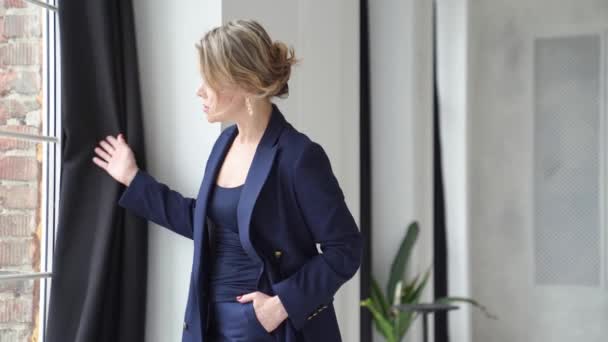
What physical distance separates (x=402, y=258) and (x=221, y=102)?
2.68m

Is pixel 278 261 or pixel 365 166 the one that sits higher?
pixel 365 166

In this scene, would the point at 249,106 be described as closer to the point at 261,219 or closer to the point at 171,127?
the point at 261,219

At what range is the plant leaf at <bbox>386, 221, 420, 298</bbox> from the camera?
14.0 feet

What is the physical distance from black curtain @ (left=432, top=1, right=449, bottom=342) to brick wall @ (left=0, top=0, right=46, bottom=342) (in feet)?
11.6

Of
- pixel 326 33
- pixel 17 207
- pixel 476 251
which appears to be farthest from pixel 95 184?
pixel 476 251

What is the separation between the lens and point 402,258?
429cm

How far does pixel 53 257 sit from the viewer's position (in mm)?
2146

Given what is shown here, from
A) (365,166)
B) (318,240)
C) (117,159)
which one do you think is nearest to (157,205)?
(117,159)

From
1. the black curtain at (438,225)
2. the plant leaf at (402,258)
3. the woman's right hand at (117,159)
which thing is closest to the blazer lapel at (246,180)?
the woman's right hand at (117,159)

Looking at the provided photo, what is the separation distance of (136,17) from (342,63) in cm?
135

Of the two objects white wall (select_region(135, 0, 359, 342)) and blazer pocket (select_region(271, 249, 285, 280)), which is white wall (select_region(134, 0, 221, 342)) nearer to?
white wall (select_region(135, 0, 359, 342))

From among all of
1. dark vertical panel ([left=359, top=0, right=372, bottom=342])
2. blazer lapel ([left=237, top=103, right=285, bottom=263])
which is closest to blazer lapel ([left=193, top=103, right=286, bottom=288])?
blazer lapel ([left=237, top=103, right=285, bottom=263])

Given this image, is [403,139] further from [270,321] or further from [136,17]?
[270,321]

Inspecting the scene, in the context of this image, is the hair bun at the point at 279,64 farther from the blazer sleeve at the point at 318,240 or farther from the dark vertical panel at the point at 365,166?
the dark vertical panel at the point at 365,166
